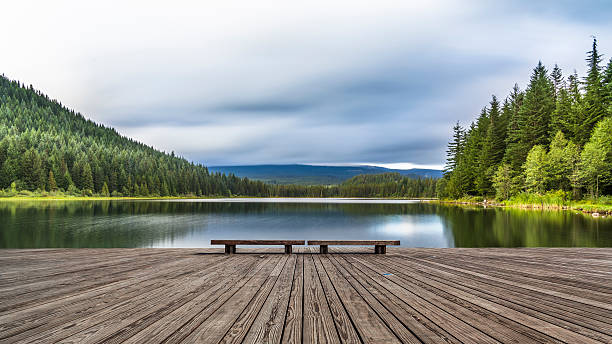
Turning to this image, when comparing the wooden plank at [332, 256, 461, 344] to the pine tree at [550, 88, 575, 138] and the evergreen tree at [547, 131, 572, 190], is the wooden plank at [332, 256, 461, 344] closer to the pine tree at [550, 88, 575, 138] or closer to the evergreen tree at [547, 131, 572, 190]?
the evergreen tree at [547, 131, 572, 190]

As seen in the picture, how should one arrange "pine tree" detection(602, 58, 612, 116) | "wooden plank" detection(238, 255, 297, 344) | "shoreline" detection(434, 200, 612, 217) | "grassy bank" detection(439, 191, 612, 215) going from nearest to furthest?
1. "wooden plank" detection(238, 255, 297, 344)
2. "shoreline" detection(434, 200, 612, 217)
3. "grassy bank" detection(439, 191, 612, 215)
4. "pine tree" detection(602, 58, 612, 116)

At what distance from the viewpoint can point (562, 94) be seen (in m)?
57.7

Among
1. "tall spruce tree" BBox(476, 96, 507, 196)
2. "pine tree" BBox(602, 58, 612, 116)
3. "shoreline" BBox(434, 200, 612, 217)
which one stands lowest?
"shoreline" BBox(434, 200, 612, 217)

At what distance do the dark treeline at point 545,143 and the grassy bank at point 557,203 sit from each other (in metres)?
1.16

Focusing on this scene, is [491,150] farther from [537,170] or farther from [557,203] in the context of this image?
[557,203]

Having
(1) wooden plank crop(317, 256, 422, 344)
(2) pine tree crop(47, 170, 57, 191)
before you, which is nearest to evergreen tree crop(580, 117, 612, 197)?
(1) wooden plank crop(317, 256, 422, 344)

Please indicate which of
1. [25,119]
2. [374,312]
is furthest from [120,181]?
[374,312]

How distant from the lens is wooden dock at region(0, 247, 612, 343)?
3586 millimetres

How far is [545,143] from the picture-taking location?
62.8 m

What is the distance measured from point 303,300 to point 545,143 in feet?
→ 244

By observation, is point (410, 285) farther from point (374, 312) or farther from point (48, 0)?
point (48, 0)

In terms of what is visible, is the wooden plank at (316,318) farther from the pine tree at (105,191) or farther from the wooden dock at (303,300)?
the pine tree at (105,191)

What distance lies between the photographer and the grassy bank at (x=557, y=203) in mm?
42100

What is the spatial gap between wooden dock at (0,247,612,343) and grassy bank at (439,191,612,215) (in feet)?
145
